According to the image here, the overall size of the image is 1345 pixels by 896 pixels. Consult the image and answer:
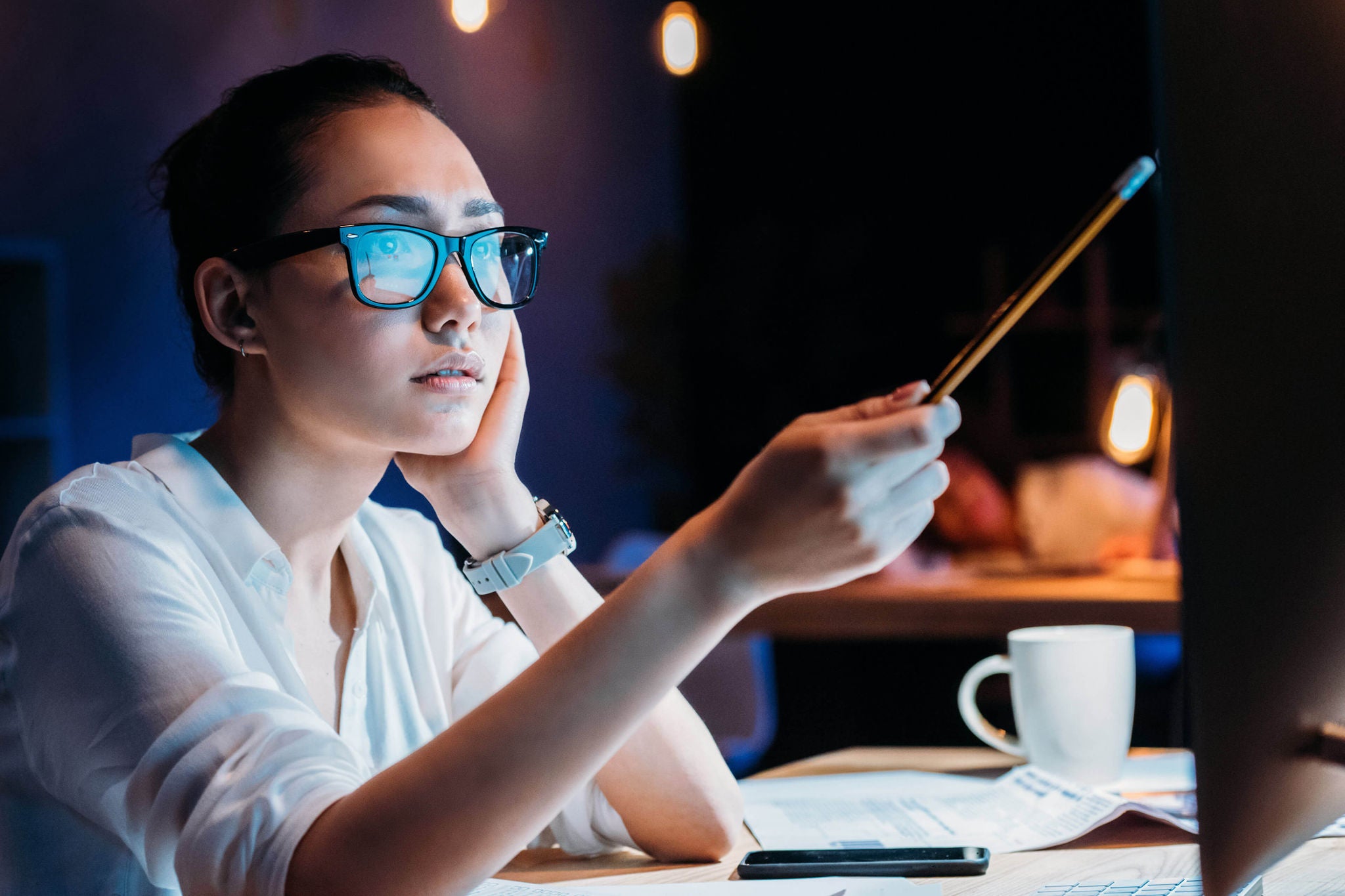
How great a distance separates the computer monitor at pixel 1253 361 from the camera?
0.52m

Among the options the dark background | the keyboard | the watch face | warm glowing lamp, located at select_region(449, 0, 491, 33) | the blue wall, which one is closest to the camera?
the keyboard

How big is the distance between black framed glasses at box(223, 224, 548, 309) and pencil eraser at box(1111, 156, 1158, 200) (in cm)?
60

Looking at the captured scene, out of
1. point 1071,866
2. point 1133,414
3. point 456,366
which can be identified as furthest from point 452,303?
point 1133,414

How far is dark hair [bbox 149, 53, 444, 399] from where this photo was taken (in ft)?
3.45

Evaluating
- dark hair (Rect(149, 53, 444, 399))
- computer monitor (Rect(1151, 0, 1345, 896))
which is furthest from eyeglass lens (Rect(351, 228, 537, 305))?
computer monitor (Rect(1151, 0, 1345, 896))

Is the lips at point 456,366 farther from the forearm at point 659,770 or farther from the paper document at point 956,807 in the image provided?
the paper document at point 956,807

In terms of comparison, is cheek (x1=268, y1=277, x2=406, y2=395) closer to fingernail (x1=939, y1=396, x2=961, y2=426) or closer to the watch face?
the watch face

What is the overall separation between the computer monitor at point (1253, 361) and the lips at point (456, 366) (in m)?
0.65

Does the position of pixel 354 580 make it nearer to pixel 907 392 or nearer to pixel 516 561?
pixel 516 561

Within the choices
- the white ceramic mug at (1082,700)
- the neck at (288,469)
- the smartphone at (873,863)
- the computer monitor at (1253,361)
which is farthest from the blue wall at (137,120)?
the computer monitor at (1253,361)

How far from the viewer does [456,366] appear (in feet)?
3.37

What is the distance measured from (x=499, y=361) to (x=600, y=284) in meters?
3.27

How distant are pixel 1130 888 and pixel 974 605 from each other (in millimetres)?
1857

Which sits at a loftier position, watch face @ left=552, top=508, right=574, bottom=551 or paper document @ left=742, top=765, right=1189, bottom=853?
watch face @ left=552, top=508, right=574, bottom=551
